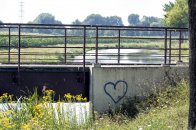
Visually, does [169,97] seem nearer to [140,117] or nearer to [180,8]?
[140,117]

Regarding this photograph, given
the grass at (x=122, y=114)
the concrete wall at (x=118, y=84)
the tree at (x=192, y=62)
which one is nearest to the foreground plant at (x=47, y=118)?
the grass at (x=122, y=114)

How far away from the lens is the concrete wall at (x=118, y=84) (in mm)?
16094

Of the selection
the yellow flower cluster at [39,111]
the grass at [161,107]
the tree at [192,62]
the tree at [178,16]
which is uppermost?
the tree at [178,16]

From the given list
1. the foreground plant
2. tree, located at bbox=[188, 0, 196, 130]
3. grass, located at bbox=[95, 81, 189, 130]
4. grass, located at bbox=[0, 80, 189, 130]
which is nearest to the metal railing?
grass, located at bbox=[95, 81, 189, 130]

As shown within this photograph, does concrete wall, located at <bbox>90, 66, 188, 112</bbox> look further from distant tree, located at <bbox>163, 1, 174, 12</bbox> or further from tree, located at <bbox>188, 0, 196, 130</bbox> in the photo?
distant tree, located at <bbox>163, 1, 174, 12</bbox>

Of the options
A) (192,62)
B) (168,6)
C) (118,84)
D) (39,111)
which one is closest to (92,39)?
(118,84)

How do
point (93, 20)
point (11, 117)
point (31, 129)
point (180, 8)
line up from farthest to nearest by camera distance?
1. point (93, 20)
2. point (180, 8)
3. point (11, 117)
4. point (31, 129)

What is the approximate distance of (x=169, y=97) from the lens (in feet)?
51.2

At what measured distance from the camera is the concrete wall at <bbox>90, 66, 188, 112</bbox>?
16.1 metres

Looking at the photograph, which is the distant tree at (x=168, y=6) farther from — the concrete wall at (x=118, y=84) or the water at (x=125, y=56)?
the concrete wall at (x=118, y=84)

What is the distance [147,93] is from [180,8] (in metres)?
67.0

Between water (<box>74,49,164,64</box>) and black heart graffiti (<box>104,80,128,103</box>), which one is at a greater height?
water (<box>74,49,164,64</box>)

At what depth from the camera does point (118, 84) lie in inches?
635

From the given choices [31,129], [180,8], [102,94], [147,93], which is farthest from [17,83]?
[180,8]
